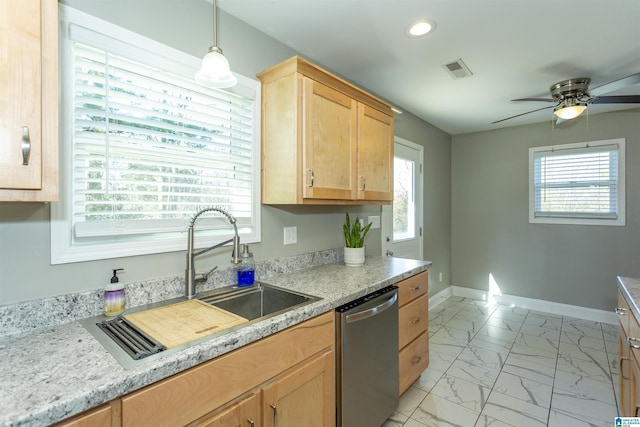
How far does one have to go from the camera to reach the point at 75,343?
3.17 ft

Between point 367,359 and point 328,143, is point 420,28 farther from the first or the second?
point 367,359

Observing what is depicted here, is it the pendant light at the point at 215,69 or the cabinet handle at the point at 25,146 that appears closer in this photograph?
the cabinet handle at the point at 25,146

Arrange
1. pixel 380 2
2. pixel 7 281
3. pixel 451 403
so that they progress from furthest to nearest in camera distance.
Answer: pixel 451 403, pixel 380 2, pixel 7 281

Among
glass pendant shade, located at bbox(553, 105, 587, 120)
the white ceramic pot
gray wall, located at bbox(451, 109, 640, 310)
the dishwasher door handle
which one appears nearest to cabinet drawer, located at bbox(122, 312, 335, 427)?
the dishwasher door handle

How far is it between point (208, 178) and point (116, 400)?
1097 millimetres

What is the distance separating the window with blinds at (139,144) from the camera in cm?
120

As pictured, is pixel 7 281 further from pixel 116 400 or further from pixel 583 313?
pixel 583 313

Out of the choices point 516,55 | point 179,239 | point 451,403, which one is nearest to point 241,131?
point 179,239

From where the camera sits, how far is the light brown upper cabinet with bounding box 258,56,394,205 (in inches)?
67.0

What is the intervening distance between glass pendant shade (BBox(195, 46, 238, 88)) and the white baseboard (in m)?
3.69

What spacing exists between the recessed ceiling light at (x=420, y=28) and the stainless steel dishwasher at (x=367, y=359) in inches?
62.2

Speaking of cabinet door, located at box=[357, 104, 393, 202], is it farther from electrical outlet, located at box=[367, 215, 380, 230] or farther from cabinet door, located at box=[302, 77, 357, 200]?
electrical outlet, located at box=[367, 215, 380, 230]

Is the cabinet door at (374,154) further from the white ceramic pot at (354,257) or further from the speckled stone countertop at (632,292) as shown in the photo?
the speckled stone countertop at (632,292)

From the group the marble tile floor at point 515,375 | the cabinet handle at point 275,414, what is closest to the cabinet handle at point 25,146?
the cabinet handle at point 275,414
